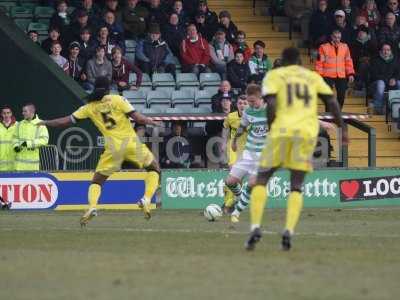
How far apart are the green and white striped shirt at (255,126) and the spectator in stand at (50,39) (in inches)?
290

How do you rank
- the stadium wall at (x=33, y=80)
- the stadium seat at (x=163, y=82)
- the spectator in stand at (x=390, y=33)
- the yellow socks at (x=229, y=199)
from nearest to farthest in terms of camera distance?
the yellow socks at (x=229, y=199) < the stadium wall at (x=33, y=80) < the stadium seat at (x=163, y=82) < the spectator in stand at (x=390, y=33)

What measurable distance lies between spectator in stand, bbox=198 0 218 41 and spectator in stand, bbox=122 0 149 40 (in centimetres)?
136

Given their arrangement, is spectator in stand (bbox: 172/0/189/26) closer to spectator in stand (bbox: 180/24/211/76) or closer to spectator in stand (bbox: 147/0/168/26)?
spectator in stand (bbox: 147/0/168/26)

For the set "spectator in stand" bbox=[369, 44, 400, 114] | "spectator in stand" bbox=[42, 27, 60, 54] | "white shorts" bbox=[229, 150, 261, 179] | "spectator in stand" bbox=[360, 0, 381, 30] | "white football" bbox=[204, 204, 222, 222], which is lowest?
"white football" bbox=[204, 204, 222, 222]

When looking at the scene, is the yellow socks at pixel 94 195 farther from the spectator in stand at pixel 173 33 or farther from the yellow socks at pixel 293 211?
the spectator in stand at pixel 173 33

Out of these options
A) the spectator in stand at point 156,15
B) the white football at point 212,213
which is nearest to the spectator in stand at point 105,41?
the spectator in stand at point 156,15

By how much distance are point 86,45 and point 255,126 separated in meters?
7.46

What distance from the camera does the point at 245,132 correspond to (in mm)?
21188

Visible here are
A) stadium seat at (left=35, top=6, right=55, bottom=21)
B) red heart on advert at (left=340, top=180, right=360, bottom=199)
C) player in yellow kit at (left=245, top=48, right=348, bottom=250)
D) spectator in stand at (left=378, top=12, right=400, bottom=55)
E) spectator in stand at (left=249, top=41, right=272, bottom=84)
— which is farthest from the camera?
spectator in stand at (left=378, top=12, right=400, bottom=55)

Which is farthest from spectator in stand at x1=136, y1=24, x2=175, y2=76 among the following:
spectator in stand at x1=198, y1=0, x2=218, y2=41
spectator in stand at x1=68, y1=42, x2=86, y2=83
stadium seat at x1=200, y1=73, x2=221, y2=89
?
spectator in stand at x1=68, y1=42, x2=86, y2=83

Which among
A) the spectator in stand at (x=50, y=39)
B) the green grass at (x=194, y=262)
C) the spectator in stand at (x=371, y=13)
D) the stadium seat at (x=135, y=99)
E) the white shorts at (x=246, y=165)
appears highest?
the spectator in stand at (x=371, y=13)

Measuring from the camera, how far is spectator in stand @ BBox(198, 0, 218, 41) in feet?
93.1

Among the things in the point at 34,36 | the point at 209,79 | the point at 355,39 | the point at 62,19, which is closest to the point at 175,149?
the point at 209,79

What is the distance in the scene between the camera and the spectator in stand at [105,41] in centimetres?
2647
